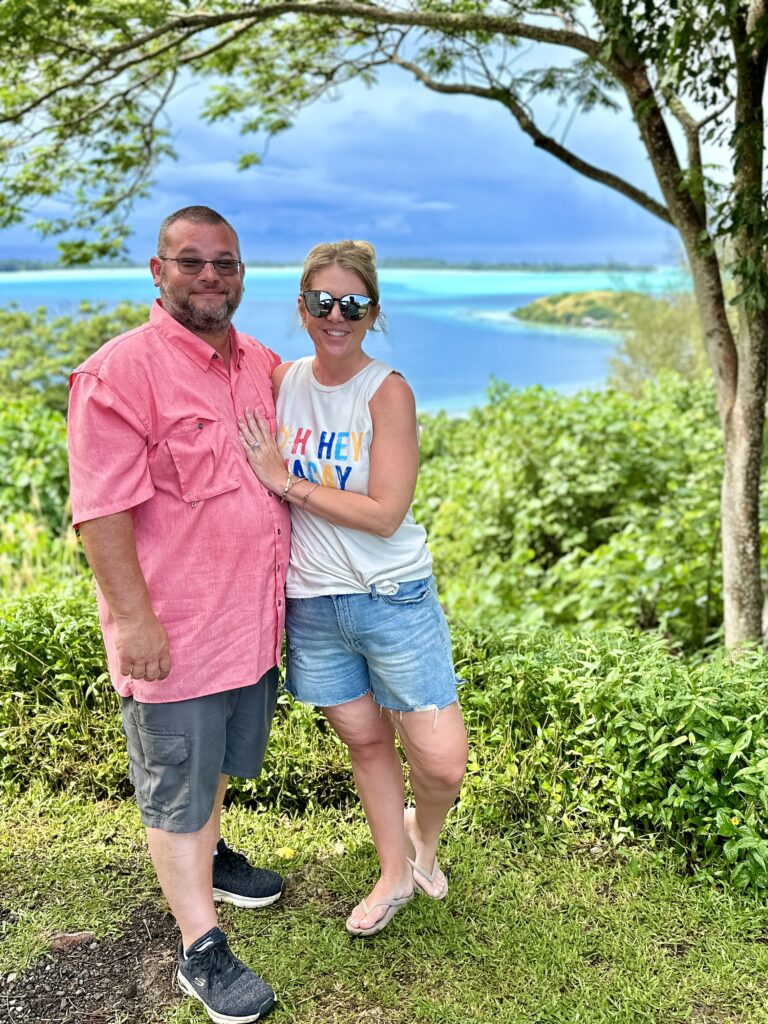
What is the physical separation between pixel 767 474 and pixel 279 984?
4.83m

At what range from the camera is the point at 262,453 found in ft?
7.59

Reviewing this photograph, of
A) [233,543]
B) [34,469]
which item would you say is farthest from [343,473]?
[34,469]

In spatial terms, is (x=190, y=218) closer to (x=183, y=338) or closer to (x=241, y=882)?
(x=183, y=338)

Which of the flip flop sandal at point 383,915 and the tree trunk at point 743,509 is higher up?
the tree trunk at point 743,509

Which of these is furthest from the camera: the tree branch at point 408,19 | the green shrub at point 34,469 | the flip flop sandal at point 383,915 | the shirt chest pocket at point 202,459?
the green shrub at point 34,469

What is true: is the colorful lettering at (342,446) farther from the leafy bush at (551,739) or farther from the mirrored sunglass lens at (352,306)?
the leafy bush at (551,739)

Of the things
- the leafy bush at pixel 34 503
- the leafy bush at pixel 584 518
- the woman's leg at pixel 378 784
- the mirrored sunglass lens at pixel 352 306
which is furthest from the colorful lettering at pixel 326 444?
the leafy bush at pixel 34 503

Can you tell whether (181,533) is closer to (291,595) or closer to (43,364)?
(291,595)

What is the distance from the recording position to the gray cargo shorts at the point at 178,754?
2275mm

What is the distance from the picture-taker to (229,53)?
17.7 ft

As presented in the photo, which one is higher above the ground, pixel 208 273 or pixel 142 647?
pixel 208 273

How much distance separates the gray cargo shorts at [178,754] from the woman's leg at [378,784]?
1.05ft

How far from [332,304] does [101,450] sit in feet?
2.12

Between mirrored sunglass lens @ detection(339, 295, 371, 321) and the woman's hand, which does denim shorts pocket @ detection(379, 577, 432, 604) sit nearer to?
the woman's hand
